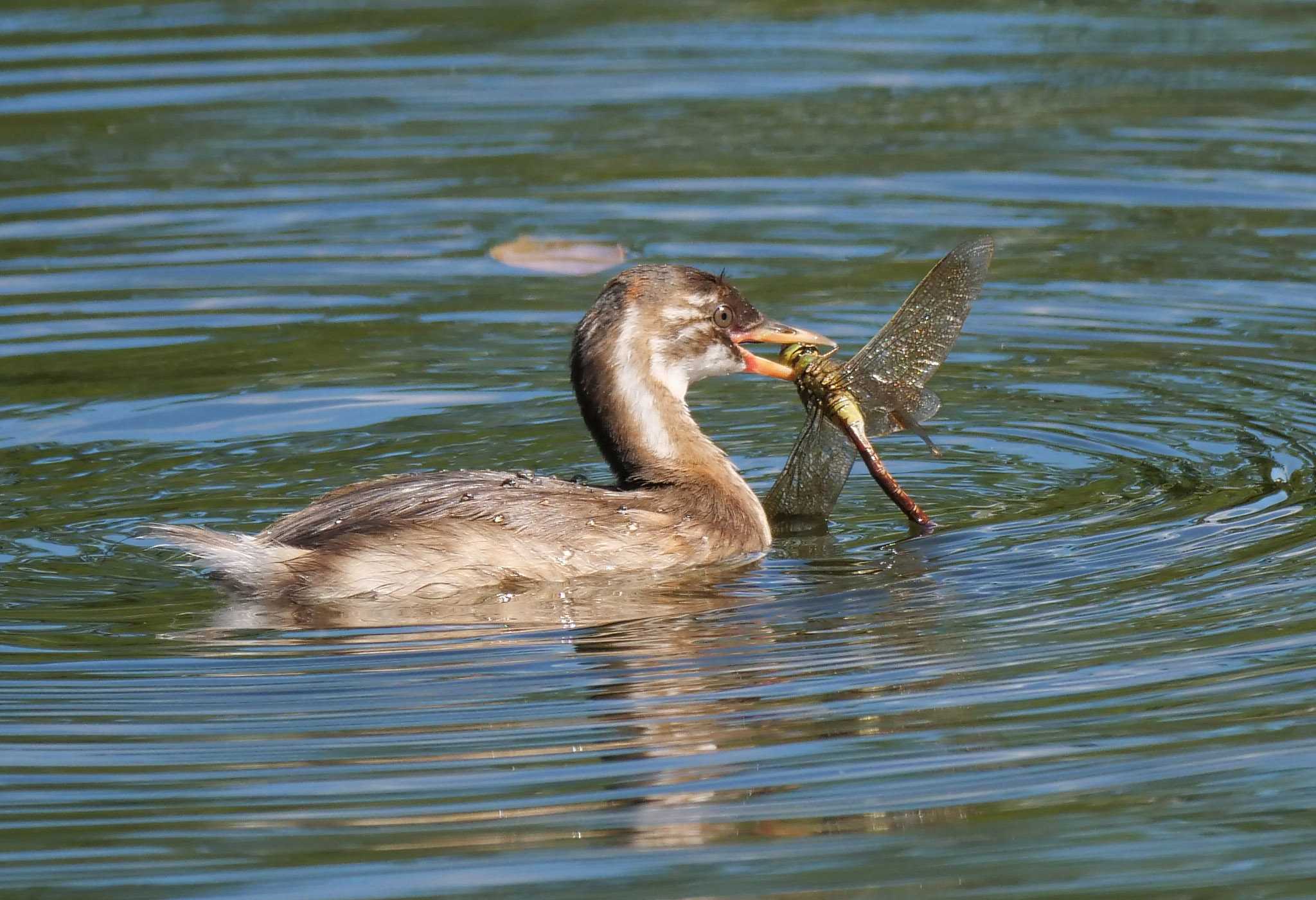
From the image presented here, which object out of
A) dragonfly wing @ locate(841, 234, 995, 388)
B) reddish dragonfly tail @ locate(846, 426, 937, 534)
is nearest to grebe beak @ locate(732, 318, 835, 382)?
dragonfly wing @ locate(841, 234, 995, 388)

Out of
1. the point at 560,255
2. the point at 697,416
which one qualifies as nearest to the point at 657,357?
the point at 697,416

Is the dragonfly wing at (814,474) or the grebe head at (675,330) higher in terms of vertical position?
the grebe head at (675,330)

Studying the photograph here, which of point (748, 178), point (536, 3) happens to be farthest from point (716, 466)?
point (536, 3)

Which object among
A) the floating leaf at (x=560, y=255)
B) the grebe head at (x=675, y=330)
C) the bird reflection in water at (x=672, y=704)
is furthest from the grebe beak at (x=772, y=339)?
the floating leaf at (x=560, y=255)

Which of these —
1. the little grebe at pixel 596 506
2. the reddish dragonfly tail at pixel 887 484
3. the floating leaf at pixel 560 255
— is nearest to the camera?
Result: the little grebe at pixel 596 506

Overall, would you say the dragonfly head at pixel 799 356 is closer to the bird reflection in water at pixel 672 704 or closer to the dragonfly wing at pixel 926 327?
the dragonfly wing at pixel 926 327

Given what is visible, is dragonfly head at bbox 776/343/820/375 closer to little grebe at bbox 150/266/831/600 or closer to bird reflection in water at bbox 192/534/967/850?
little grebe at bbox 150/266/831/600

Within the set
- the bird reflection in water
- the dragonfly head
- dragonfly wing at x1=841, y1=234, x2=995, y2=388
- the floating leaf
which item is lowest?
the bird reflection in water

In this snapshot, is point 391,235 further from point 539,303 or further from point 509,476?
point 509,476

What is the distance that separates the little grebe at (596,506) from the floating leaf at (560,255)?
2.78m

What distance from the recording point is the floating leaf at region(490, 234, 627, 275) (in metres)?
10.9

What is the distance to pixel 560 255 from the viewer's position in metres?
11.0

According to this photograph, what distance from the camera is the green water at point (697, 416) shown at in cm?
505

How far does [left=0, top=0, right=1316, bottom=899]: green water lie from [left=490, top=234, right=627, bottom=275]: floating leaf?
88mm
